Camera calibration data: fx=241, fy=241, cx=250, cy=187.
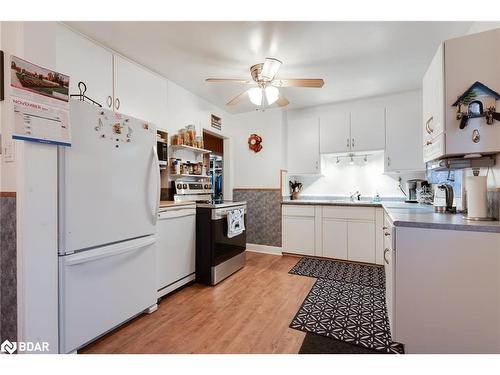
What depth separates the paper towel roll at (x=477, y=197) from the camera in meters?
1.48

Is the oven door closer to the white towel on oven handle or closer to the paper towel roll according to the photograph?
the white towel on oven handle

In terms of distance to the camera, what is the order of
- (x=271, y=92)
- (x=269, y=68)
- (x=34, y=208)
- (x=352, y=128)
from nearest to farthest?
(x=34, y=208), (x=269, y=68), (x=271, y=92), (x=352, y=128)

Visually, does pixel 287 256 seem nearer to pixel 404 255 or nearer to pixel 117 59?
pixel 404 255

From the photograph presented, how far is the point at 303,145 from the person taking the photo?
3.98 meters

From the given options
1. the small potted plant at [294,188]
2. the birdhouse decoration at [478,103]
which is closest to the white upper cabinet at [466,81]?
the birdhouse decoration at [478,103]

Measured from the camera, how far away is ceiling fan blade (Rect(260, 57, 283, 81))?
6.86ft

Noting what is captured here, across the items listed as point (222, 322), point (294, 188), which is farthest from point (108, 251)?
point (294, 188)

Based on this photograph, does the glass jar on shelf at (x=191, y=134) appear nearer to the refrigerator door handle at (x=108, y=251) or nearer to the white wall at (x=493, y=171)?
the refrigerator door handle at (x=108, y=251)

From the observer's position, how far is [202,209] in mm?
2707

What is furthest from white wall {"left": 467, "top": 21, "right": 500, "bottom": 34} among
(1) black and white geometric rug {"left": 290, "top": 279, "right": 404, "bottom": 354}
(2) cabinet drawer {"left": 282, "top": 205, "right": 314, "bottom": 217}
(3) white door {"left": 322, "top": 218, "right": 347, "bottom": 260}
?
(2) cabinet drawer {"left": 282, "top": 205, "right": 314, "bottom": 217}

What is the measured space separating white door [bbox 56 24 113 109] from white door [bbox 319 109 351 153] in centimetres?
292

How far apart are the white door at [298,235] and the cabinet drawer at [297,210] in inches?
1.9

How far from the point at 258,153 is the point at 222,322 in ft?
9.17

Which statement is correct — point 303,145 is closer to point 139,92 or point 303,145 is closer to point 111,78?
point 139,92
